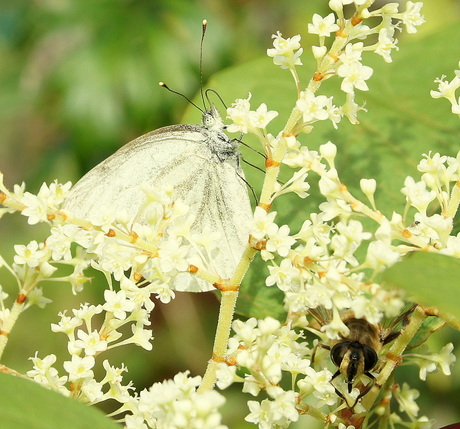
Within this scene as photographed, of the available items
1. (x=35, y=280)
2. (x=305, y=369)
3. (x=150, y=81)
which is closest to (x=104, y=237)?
(x=35, y=280)

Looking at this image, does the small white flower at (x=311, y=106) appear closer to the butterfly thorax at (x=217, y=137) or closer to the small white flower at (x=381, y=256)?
the small white flower at (x=381, y=256)

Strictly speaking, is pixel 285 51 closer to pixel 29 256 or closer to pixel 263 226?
pixel 263 226

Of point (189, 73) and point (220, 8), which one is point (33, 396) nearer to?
point (189, 73)

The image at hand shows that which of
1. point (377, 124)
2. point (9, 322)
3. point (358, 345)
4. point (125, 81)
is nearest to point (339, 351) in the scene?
point (358, 345)

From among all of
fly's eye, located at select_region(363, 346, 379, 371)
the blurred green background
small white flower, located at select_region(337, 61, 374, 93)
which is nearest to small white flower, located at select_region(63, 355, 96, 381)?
fly's eye, located at select_region(363, 346, 379, 371)

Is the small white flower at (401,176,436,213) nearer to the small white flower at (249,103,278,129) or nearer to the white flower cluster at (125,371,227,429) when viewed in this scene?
the small white flower at (249,103,278,129)
